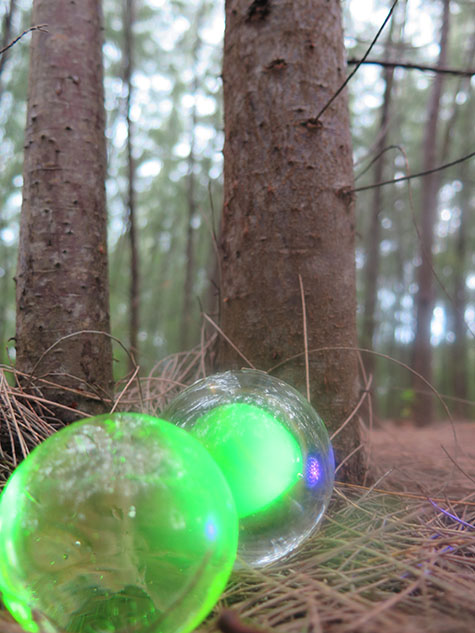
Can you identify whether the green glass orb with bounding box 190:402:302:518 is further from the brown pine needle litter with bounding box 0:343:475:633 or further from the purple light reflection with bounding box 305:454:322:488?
the brown pine needle litter with bounding box 0:343:475:633

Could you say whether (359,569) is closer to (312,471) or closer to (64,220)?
(312,471)

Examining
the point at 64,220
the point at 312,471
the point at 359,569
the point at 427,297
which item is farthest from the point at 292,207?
the point at 427,297

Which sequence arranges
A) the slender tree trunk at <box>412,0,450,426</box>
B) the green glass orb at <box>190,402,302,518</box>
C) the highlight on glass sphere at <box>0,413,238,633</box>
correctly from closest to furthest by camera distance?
1. the highlight on glass sphere at <box>0,413,238,633</box>
2. the green glass orb at <box>190,402,302,518</box>
3. the slender tree trunk at <box>412,0,450,426</box>

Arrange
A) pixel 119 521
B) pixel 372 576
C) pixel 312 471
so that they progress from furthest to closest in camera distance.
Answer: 1. pixel 312 471
2. pixel 372 576
3. pixel 119 521

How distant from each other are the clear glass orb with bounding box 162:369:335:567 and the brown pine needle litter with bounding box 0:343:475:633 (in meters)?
0.08

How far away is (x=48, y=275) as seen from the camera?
151 centimetres

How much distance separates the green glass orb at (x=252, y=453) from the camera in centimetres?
92

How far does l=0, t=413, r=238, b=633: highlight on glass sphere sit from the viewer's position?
704 millimetres

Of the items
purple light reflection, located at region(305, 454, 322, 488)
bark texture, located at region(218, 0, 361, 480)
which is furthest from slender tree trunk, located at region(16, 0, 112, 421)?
purple light reflection, located at region(305, 454, 322, 488)

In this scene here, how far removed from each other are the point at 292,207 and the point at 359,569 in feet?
3.64

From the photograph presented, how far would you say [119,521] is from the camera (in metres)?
0.73

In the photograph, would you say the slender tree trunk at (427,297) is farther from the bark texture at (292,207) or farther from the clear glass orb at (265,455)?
the clear glass orb at (265,455)

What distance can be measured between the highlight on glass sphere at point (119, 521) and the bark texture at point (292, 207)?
0.81 metres

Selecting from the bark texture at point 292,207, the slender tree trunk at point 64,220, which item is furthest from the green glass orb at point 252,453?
the slender tree trunk at point 64,220
